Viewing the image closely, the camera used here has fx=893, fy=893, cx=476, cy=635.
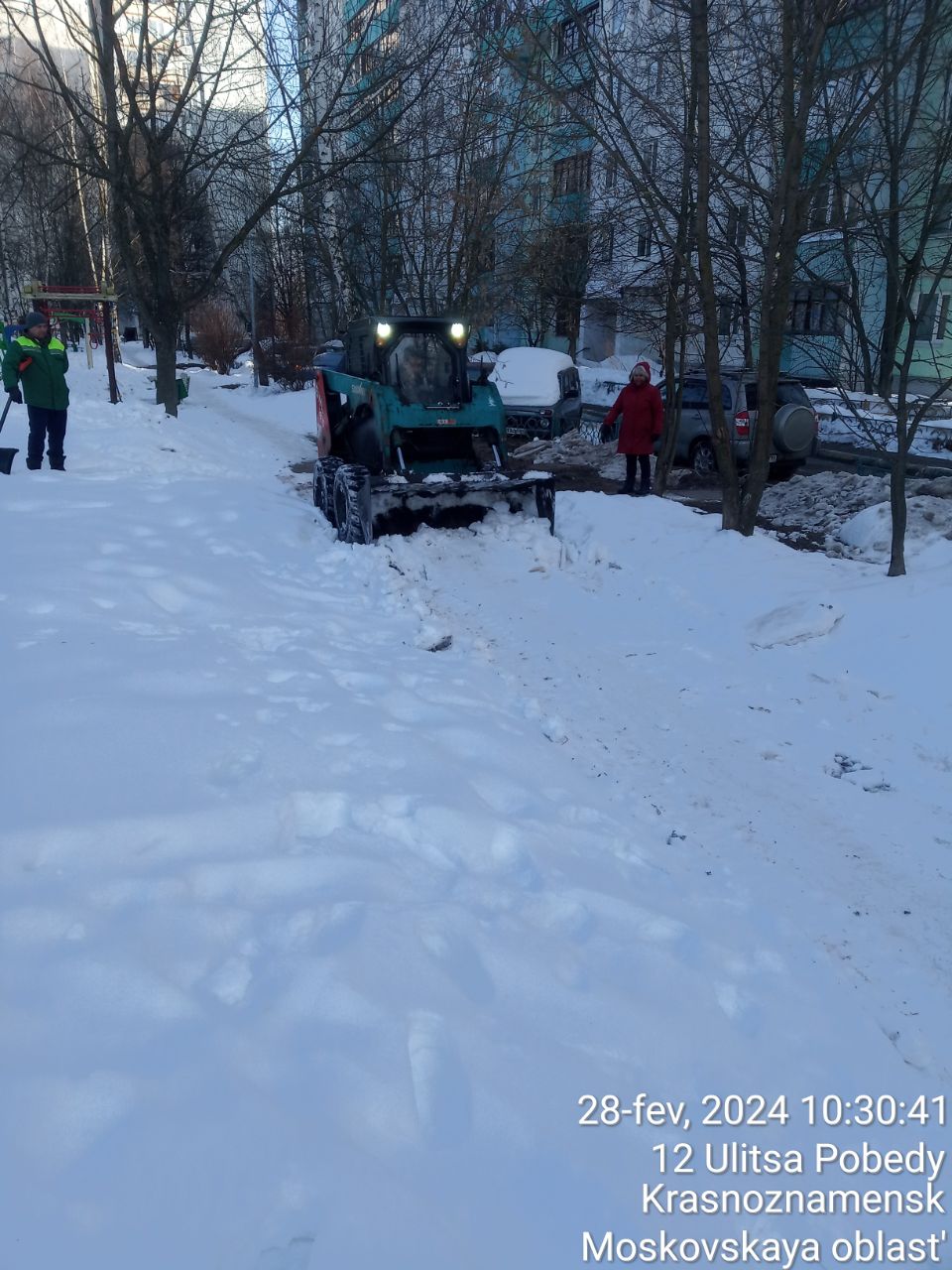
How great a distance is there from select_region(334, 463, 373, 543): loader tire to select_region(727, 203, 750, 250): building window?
15.2 ft

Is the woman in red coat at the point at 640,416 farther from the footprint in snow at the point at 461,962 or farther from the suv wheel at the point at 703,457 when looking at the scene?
the footprint in snow at the point at 461,962

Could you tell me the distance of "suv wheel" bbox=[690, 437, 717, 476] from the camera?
15.2 m

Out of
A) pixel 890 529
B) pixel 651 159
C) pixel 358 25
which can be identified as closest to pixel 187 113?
pixel 358 25

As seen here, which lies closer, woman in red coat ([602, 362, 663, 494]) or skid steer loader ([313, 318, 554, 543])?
skid steer loader ([313, 318, 554, 543])

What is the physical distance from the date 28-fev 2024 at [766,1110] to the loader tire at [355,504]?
250 inches

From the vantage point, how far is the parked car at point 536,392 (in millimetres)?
18141

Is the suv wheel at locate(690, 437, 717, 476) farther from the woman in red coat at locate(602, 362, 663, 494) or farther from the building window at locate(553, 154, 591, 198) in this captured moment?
the building window at locate(553, 154, 591, 198)

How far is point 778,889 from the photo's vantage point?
359cm

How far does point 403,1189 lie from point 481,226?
1893cm

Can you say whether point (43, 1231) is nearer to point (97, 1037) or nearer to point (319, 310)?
point (97, 1037)

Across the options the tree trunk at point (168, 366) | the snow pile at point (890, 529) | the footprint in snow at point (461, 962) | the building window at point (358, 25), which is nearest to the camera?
the footprint in snow at point (461, 962)

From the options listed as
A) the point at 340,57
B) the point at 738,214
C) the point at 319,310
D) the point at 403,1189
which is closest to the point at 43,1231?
the point at 403,1189

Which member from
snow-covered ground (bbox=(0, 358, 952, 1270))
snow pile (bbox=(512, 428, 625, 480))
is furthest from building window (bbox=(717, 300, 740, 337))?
snow-covered ground (bbox=(0, 358, 952, 1270))

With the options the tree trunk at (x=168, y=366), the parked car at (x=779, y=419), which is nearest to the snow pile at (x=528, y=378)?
the parked car at (x=779, y=419)
